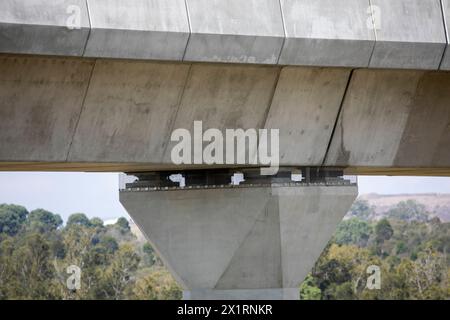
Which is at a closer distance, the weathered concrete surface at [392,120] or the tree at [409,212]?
the weathered concrete surface at [392,120]

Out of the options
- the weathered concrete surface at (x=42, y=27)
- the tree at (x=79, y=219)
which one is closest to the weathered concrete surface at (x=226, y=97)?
the weathered concrete surface at (x=42, y=27)

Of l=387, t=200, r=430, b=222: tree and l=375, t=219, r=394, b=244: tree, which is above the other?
l=387, t=200, r=430, b=222: tree

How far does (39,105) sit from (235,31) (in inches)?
124

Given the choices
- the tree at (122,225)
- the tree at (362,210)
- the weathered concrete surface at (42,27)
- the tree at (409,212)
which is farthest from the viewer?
the tree at (362,210)

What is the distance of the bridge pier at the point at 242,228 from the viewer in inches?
803

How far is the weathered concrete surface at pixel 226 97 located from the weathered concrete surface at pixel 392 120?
1.57 m

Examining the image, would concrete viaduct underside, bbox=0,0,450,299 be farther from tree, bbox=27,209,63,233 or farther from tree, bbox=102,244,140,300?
tree, bbox=27,209,63,233

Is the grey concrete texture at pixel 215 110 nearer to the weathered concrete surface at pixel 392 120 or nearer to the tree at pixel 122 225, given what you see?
the weathered concrete surface at pixel 392 120

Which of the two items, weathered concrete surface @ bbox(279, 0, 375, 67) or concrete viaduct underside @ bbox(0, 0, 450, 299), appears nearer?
concrete viaduct underside @ bbox(0, 0, 450, 299)

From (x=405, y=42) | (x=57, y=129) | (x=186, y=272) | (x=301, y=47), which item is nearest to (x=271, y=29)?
(x=301, y=47)

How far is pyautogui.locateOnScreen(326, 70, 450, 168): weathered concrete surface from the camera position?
19844 mm

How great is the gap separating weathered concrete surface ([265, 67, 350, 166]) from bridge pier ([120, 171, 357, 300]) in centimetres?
75

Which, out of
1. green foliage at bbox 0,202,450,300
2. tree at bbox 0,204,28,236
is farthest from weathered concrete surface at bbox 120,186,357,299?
tree at bbox 0,204,28,236
